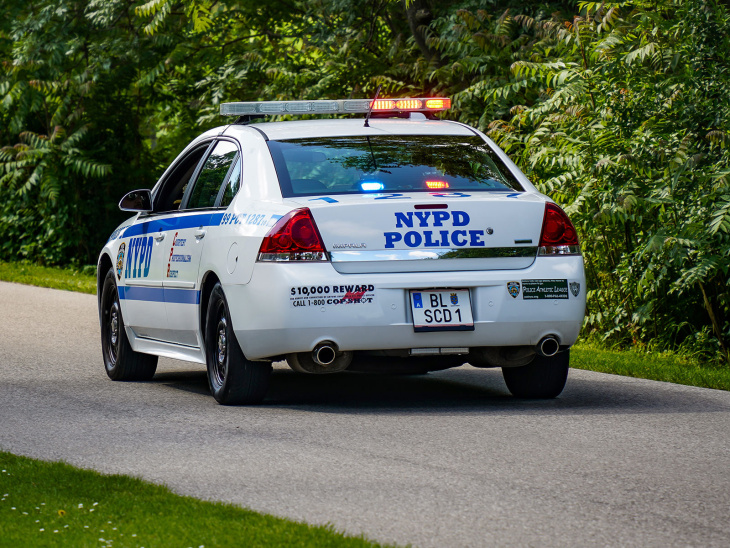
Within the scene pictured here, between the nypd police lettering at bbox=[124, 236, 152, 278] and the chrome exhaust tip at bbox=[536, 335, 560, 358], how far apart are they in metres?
2.91

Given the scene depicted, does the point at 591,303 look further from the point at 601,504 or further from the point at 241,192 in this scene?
the point at 601,504

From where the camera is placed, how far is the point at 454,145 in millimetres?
8453

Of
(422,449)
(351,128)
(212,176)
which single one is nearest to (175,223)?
(212,176)

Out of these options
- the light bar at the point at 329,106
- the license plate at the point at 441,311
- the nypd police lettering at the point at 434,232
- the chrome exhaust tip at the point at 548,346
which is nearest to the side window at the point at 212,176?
the light bar at the point at 329,106

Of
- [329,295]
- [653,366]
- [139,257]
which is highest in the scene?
[329,295]

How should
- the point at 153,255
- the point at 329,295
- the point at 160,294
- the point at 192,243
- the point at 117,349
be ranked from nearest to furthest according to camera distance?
the point at 329,295 < the point at 192,243 < the point at 160,294 < the point at 153,255 < the point at 117,349

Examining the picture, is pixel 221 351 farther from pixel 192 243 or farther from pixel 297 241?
pixel 297 241

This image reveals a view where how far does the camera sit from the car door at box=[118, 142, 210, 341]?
29.8 feet

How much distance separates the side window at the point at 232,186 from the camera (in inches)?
323

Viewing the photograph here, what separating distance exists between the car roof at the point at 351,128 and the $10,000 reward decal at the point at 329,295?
1.30m

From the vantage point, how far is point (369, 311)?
739cm

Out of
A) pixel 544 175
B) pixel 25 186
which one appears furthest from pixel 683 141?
pixel 25 186

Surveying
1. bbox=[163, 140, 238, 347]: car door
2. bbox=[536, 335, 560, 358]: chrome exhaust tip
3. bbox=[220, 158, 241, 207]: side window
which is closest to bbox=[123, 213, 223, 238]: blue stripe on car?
bbox=[163, 140, 238, 347]: car door

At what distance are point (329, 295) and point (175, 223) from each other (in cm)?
190
